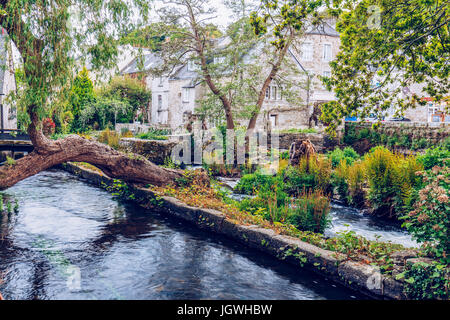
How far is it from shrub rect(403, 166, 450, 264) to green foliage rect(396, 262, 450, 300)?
0.15 meters

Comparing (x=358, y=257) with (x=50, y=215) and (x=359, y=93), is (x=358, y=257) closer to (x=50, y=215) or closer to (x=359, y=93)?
(x=359, y=93)

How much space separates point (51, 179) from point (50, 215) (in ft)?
19.2

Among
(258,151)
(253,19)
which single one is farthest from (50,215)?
(258,151)

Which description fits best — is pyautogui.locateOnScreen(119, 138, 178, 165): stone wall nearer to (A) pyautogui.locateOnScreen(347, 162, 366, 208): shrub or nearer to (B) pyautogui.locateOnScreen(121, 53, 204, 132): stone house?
(A) pyautogui.locateOnScreen(347, 162, 366, 208): shrub

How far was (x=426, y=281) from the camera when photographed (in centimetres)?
448

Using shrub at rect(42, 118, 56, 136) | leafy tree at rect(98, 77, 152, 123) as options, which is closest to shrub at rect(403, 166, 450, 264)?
shrub at rect(42, 118, 56, 136)

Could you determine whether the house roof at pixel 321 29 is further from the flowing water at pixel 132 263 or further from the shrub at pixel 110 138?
the shrub at pixel 110 138

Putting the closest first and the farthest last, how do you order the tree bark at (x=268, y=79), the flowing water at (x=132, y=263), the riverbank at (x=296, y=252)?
the riverbank at (x=296, y=252) → the flowing water at (x=132, y=263) → the tree bark at (x=268, y=79)

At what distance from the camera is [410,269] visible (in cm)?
478

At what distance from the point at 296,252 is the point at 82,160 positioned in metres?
5.62

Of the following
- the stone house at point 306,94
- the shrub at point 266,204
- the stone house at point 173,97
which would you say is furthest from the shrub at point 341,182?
the stone house at point 173,97

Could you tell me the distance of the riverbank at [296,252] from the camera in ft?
16.5

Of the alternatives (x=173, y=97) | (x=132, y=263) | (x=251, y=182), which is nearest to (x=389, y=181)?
(x=251, y=182)

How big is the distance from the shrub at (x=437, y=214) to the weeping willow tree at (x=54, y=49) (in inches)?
256
